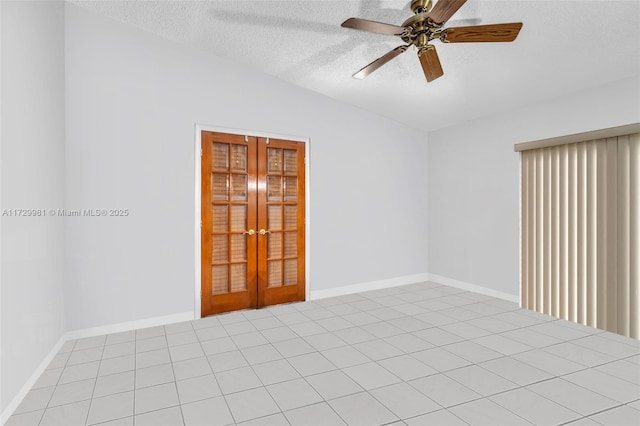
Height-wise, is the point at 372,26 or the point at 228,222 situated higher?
the point at 372,26

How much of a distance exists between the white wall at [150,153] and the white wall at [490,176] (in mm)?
1717

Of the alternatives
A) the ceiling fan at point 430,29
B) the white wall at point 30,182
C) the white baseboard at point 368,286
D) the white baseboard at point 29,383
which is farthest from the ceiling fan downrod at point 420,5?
the white baseboard at point 29,383

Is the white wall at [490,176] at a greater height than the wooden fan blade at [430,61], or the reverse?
the wooden fan blade at [430,61]

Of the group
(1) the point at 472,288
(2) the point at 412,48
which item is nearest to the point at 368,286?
(1) the point at 472,288

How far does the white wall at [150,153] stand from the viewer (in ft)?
11.6

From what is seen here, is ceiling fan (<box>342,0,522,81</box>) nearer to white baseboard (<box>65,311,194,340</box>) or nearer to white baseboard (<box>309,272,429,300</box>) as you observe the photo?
white baseboard (<box>309,272,429,300</box>)

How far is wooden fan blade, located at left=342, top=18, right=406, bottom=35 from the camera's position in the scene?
93.9 inches

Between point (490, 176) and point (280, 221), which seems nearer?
point (280, 221)

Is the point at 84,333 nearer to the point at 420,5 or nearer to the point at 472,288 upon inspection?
the point at 420,5

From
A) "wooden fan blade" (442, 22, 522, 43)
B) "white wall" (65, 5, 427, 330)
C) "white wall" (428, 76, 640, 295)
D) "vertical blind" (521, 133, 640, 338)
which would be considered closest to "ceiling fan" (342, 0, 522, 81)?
"wooden fan blade" (442, 22, 522, 43)

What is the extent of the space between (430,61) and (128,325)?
3.88 meters

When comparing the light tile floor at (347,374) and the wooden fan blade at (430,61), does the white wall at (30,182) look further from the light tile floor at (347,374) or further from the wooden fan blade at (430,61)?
the wooden fan blade at (430,61)

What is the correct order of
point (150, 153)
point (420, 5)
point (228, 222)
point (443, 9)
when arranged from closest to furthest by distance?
point (443, 9) → point (420, 5) → point (150, 153) → point (228, 222)

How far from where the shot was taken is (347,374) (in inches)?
107
